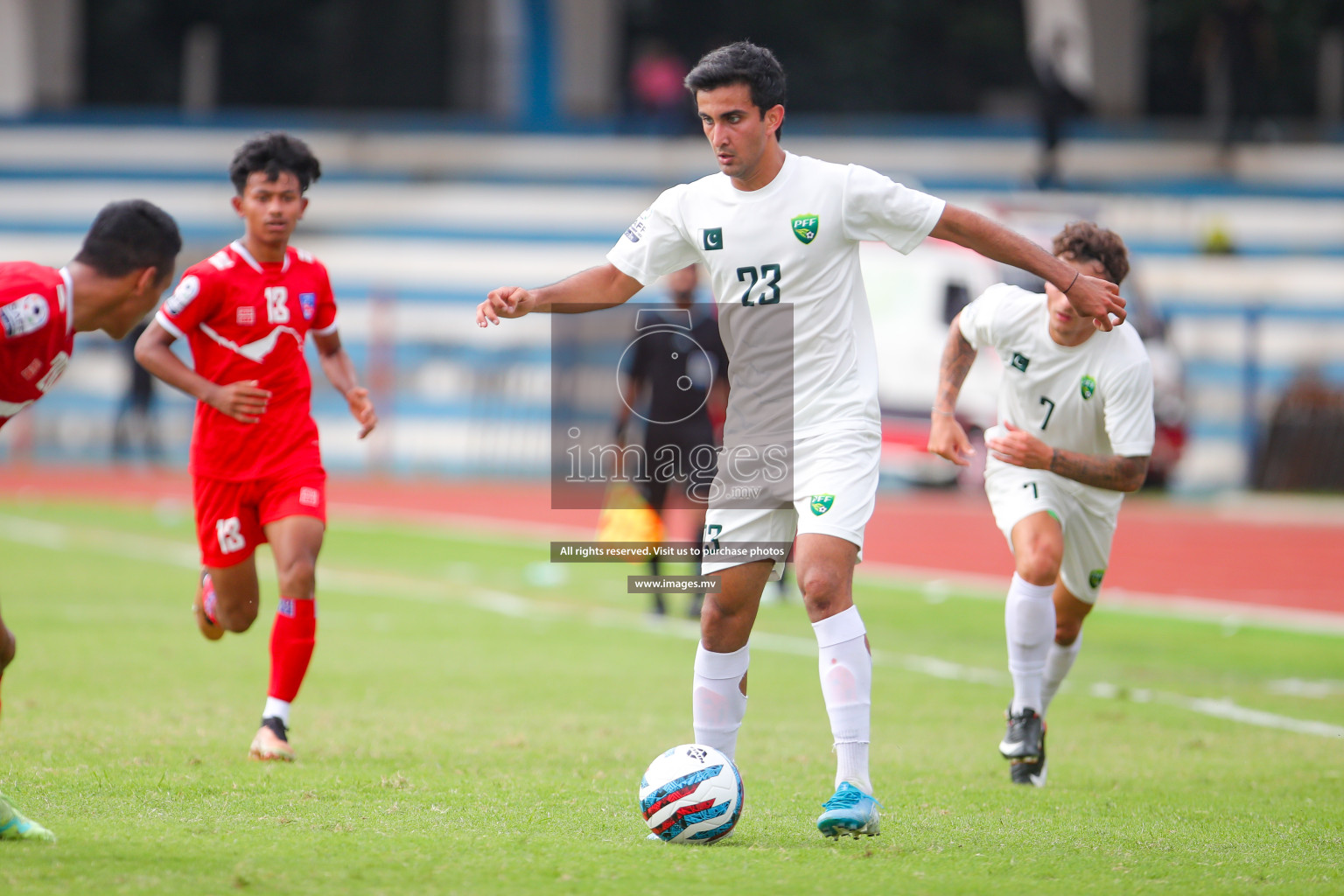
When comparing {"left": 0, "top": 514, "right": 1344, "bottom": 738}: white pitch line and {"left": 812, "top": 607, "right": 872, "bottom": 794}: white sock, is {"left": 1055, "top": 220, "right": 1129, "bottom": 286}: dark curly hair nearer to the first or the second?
{"left": 812, "top": 607, "right": 872, "bottom": 794}: white sock

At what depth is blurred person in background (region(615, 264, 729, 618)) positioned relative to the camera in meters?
12.3

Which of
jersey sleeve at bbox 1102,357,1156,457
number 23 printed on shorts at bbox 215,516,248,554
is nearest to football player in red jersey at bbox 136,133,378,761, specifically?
number 23 printed on shorts at bbox 215,516,248,554

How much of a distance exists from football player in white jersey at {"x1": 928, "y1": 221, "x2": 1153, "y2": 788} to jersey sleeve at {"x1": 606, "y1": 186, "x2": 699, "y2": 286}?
142cm

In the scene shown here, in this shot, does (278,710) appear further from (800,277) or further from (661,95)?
(661,95)

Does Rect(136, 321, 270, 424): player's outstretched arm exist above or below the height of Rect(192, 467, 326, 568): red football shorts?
above

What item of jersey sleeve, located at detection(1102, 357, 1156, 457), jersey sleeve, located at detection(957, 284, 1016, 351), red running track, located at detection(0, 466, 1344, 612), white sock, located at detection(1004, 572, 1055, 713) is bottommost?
red running track, located at detection(0, 466, 1344, 612)

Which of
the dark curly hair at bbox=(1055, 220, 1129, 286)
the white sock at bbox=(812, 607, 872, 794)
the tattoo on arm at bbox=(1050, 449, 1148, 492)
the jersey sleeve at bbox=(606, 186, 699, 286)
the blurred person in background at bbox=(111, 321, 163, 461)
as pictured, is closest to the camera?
the white sock at bbox=(812, 607, 872, 794)

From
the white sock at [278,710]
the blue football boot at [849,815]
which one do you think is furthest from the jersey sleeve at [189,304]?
the blue football boot at [849,815]

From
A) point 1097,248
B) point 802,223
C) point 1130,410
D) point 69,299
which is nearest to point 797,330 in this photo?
point 802,223

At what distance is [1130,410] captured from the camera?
661cm

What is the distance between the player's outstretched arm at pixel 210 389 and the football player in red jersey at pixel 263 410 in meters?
0.02

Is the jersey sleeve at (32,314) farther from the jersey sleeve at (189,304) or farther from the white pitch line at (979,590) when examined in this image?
the white pitch line at (979,590)

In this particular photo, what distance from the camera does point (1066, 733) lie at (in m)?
7.79

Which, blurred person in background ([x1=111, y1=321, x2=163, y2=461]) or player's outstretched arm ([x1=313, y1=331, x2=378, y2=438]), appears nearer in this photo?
player's outstretched arm ([x1=313, y1=331, x2=378, y2=438])
